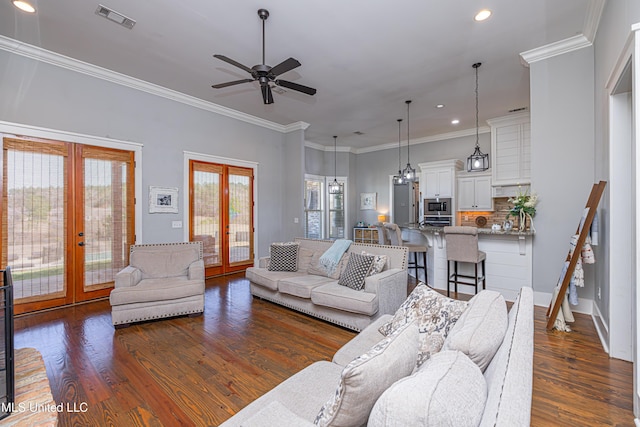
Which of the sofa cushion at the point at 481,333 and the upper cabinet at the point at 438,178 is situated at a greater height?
the upper cabinet at the point at 438,178

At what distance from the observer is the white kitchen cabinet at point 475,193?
6.47 m

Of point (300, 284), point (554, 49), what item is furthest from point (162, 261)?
point (554, 49)

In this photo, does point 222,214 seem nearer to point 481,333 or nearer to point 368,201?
point 368,201

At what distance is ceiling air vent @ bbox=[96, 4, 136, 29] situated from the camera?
294 cm

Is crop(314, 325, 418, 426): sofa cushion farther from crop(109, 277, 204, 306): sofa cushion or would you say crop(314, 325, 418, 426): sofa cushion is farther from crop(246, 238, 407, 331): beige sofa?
crop(109, 277, 204, 306): sofa cushion

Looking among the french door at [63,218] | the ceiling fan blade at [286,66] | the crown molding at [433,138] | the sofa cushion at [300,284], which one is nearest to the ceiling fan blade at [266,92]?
the ceiling fan blade at [286,66]

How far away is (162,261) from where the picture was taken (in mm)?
3941

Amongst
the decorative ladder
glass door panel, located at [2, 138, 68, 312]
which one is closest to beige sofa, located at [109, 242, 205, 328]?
glass door panel, located at [2, 138, 68, 312]

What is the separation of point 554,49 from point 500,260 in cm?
282

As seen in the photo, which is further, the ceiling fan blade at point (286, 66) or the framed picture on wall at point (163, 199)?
the framed picture on wall at point (163, 199)

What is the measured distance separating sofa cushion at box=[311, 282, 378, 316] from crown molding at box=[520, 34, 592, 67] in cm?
374

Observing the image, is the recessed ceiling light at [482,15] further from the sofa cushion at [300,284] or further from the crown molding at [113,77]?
the crown molding at [113,77]

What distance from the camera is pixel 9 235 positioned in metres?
3.51

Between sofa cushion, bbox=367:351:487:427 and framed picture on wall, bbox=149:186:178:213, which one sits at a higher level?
framed picture on wall, bbox=149:186:178:213
